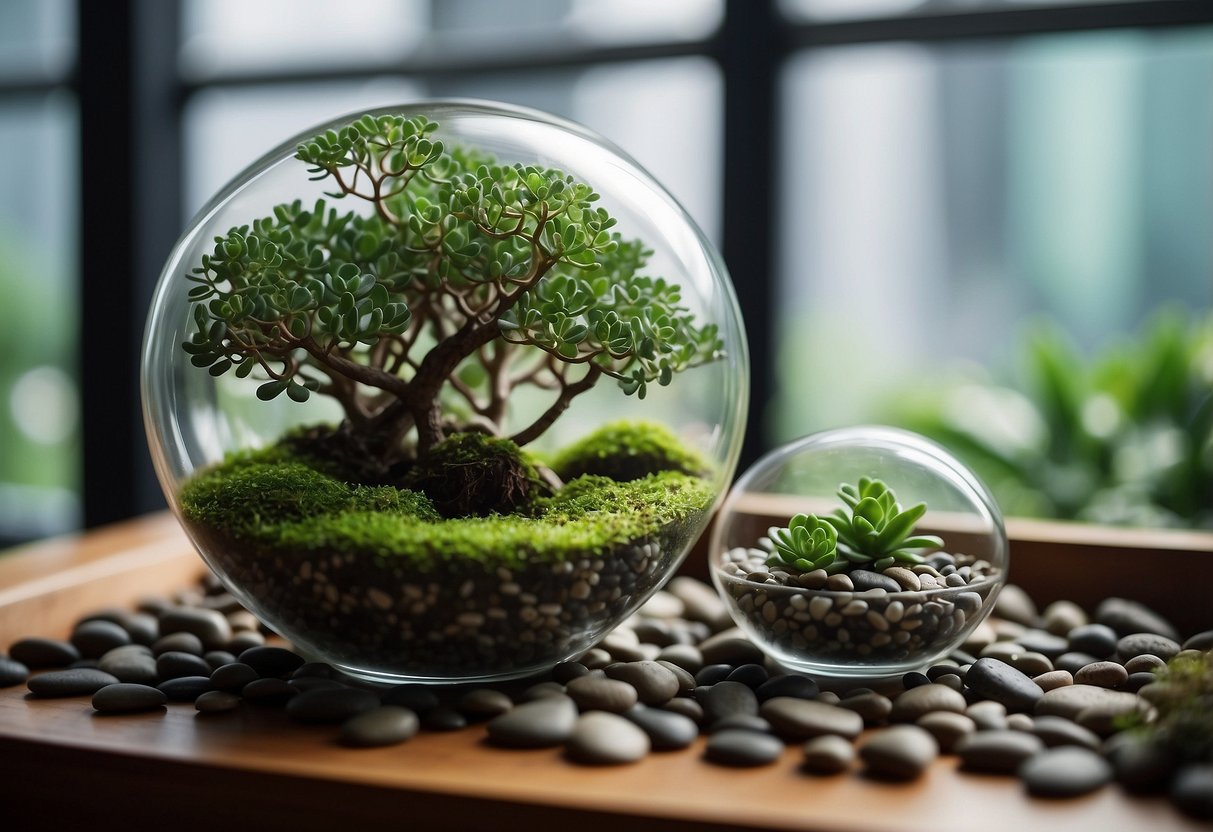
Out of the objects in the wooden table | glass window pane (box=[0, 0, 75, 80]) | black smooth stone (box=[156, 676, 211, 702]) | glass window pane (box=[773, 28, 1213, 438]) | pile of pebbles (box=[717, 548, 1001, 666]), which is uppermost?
glass window pane (box=[0, 0, 75, 80])

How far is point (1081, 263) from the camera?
2223 mm

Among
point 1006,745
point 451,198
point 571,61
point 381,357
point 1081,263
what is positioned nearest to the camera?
point 1006,745

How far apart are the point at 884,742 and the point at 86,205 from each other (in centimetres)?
260

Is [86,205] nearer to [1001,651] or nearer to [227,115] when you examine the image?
[227,115]

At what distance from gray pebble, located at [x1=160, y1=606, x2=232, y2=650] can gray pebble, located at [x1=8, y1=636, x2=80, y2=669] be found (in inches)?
3.8

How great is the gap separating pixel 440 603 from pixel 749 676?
28cm

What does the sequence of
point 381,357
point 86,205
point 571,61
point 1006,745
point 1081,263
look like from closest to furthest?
point 1006,745
point 381,357
point 1081,263
point 571,61
point 86,205

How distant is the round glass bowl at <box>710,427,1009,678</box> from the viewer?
83cm

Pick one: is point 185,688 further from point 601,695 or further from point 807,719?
point 807,719

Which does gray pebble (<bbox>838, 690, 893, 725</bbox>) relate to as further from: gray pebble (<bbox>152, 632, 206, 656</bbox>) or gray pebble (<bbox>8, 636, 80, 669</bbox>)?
gray pebble (<bbox>8, 636, 80, 669</bbox>)

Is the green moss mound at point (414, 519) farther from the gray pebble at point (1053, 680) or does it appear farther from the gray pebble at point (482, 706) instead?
the gray pebble at point (1053, 680)

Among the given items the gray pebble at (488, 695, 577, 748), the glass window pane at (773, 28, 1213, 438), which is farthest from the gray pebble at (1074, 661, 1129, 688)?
the glass window pane at (773, 28, 1213, 438)

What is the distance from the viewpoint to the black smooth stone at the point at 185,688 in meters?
0.84

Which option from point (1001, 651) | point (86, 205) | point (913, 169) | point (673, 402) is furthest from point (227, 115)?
point (1001, 651)
